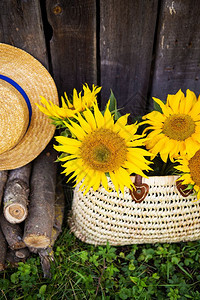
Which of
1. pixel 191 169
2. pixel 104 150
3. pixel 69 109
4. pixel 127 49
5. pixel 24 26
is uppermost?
pixel 24 26

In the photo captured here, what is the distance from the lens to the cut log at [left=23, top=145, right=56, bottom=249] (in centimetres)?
154

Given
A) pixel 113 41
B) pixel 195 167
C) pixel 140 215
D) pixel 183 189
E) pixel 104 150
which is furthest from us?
pixel 113 41

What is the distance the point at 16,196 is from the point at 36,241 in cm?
26

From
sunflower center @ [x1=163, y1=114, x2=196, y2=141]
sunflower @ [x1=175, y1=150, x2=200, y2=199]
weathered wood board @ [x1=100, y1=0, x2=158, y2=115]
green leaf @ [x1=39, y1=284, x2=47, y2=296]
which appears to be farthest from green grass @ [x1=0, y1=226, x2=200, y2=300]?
weathered wood board @ [x1=100, y1=0, x2=158, y2=115]

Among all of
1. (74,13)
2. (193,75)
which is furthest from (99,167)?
(193,75)

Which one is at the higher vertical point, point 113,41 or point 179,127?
point 113,41

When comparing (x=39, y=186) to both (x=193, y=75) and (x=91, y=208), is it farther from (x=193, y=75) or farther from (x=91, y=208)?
(x=193, y=75)

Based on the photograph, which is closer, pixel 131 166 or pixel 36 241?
pixel 131 166

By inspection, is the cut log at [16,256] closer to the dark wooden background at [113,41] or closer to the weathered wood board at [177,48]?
the dark wooden background at [113,41]

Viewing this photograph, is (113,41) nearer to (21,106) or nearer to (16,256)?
(21,106)

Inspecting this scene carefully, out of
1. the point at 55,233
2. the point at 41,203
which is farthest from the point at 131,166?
the point at 55,233

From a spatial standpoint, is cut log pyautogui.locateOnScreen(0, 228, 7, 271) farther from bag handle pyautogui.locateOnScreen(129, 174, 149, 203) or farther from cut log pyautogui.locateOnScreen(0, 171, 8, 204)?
bag handle pyautogui.locateOnScreen(129, 174, 149, 203)

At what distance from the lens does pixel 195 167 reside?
1345 millimetres

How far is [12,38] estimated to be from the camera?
5.37ft
